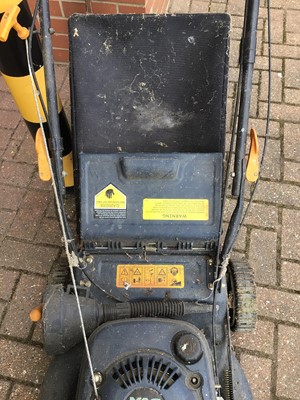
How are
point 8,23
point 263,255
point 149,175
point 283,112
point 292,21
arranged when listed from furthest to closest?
1. point 292,21
2. point 283,112
3. point 263,255
4. point 149,175
5. point 8,23

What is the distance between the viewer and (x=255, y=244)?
6.81 feet

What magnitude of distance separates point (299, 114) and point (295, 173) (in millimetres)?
401

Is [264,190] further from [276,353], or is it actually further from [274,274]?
[276,353]

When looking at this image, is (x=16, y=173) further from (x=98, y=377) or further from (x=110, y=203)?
(x=98, y=377)

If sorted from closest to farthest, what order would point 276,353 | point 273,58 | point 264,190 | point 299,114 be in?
point 276,353 → point 264,190 → point 299,114 → point 273,58

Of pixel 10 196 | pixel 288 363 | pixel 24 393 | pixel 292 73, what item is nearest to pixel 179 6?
pixel 292 73

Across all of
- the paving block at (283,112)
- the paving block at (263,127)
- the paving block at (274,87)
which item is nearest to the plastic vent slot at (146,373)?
the paving block at (263,127)

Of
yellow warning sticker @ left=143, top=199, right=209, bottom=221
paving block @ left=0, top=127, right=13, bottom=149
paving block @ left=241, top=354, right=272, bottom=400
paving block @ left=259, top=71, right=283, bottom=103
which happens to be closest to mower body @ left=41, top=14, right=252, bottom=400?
yellow warning sticker @ left=143, top=199, right=209, bottom=221

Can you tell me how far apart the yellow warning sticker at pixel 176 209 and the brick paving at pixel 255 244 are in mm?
592

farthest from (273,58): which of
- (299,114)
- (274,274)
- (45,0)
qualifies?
(45,0)

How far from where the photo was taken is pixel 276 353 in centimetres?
179

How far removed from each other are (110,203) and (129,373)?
0.53 m

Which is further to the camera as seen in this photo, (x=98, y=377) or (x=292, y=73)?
(x=292, y=73)

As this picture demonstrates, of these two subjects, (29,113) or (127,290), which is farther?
(29,113)
